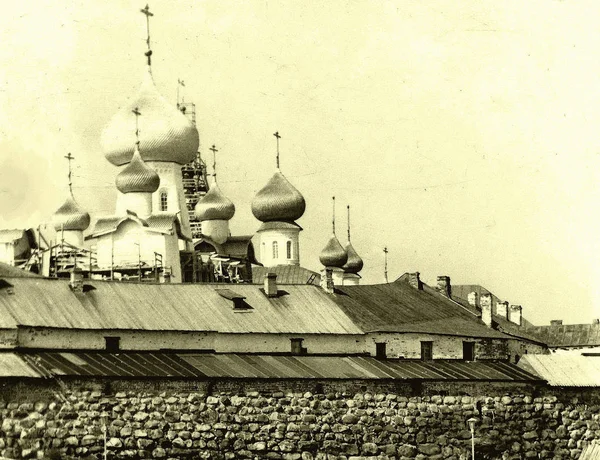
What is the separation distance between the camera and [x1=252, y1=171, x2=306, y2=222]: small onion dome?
89.9 meters

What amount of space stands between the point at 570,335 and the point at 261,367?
32463 millimetres

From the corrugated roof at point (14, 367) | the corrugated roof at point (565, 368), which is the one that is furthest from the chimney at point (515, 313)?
the corrugated roof at point (14, 367)

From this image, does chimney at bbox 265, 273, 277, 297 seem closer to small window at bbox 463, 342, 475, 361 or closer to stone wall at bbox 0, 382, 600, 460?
small window at bbox 463, 342, 475, 361

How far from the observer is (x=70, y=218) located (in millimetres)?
86062

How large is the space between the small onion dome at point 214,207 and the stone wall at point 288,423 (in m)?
31.4

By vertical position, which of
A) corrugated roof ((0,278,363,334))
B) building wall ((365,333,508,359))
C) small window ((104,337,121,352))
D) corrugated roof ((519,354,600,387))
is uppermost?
corrugated roof ((0,278,363,334))

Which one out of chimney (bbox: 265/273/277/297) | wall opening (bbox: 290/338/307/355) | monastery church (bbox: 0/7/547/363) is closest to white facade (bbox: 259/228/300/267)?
monastery church (bbox: 0/7/547/363)

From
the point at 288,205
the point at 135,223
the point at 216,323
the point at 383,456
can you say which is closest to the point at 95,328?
the point at 216,323

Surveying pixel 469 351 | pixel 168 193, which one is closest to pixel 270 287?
pixel 469 351

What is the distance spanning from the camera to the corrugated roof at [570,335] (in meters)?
86.3

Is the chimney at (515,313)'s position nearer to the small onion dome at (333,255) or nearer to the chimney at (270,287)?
the small onion dome at (333,255)

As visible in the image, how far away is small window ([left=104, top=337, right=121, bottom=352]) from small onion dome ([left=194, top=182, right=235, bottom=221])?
31.9 m

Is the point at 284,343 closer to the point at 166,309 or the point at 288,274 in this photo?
the point at 166,309

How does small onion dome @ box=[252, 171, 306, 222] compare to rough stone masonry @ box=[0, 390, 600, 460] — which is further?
small onion dome @ box=[252, 171, 306, 222]
